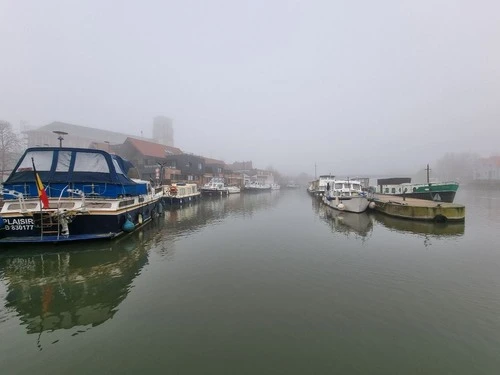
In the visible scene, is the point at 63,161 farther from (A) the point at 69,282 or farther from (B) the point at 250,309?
(B) the point at 250,309

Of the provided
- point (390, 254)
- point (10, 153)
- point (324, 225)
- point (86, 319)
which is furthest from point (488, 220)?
point (10, 153)

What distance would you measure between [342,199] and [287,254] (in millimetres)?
18380

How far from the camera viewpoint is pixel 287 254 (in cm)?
1298

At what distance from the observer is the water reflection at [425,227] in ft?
58.9

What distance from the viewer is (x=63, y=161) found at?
47.0 feet

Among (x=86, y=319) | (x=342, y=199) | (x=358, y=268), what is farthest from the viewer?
(x=342, y=199)

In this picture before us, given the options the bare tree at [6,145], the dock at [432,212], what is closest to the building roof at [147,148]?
the bare tree at [6,145]

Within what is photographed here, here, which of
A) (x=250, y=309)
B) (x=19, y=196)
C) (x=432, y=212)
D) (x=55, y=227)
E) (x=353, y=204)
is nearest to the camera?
(x=250, y=309)

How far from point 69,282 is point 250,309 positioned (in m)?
6.81

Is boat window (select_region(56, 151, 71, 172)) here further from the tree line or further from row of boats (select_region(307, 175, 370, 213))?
the tree line

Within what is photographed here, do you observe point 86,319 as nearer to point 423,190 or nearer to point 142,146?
point 423,190

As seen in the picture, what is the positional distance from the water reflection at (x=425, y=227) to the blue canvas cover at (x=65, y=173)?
20.6 metres

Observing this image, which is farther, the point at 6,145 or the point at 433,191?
the point at 6,145

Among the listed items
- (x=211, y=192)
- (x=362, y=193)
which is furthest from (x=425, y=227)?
(x=211, y=192)
